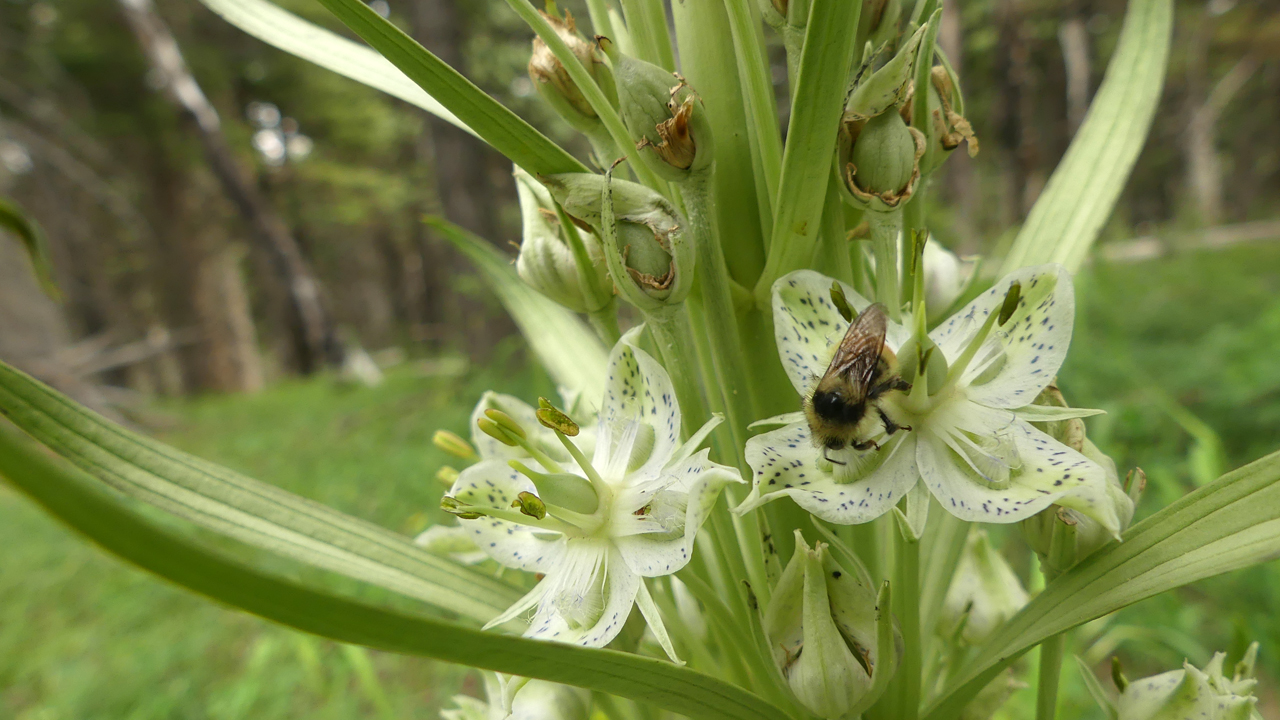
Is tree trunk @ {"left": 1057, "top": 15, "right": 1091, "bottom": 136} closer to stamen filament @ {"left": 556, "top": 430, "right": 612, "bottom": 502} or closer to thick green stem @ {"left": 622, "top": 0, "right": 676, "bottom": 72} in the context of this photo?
thick green stem @ {"left": 622, "top": 0, "right": 676, "bottom": 72}

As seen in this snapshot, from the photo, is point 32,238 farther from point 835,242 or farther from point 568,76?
point 835,242

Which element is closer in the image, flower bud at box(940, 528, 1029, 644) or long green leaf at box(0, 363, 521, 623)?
long green leaf at box(0, 363, 521, 623)

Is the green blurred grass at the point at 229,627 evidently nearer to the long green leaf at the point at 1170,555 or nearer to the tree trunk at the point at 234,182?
the long green leaf at the point at 1170,555

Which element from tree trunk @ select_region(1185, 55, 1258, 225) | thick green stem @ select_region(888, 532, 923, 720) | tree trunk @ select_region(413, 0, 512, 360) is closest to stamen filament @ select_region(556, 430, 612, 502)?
thick green stem @ select_region(888, 532, 923, 720)

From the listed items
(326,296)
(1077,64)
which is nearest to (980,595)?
(326,296)

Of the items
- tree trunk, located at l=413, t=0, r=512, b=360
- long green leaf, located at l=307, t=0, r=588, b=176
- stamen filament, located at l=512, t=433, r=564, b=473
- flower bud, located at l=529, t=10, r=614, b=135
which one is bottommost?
tree trunk, located at l=413, t=0, r=512, b=360

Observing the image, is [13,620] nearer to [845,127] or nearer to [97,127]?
[845,127]
